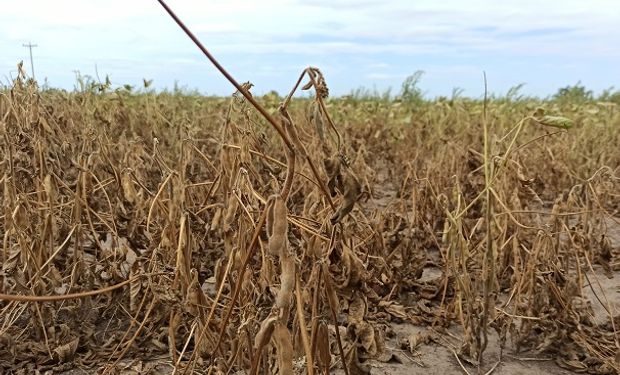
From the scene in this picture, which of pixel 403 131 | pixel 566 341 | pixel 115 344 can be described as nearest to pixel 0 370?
pixel 115 344

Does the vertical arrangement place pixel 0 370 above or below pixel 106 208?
below

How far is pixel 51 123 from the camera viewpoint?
2.13 meters

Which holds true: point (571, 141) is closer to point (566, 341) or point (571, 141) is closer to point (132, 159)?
point (566, 341)

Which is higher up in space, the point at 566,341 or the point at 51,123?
the point at 51,123

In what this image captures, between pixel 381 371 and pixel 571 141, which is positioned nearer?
pixel 381 371

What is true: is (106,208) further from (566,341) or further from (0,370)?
(566,341)

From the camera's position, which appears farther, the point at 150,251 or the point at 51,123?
the point at 51,123

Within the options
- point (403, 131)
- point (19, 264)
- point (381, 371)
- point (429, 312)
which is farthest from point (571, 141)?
point (19, 264)

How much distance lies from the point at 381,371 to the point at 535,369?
1.58 ft

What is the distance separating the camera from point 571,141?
4418 mm

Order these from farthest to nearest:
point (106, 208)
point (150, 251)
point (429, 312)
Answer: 1. point (106, 208)
2. point (429, 312)
3. point (150, 251)

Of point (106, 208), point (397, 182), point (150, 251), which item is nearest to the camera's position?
point (150, 251)

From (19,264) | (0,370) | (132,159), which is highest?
(132,159)

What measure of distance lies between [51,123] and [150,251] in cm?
69
